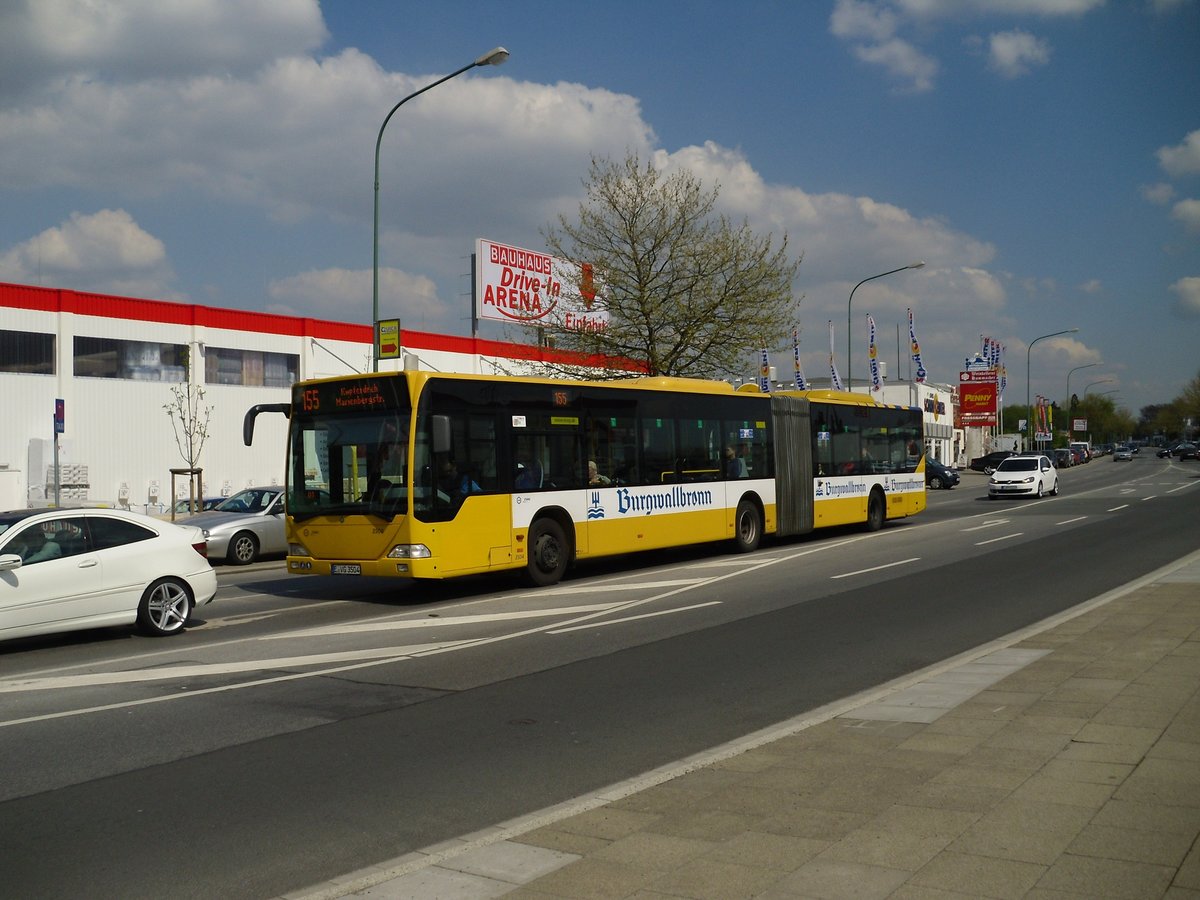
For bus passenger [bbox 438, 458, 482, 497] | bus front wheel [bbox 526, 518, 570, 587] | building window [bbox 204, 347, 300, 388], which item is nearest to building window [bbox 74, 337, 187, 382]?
building window [bbox 204, 347, 300, 388]

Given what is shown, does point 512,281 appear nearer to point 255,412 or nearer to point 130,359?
point 130,359

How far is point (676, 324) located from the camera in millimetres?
34281

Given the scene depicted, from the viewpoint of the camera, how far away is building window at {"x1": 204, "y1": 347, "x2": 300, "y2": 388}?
128ft

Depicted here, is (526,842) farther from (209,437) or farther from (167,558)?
(209,437)

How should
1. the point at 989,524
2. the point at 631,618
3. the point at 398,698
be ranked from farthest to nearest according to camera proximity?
the point at 989,524 → the point at 631,618 → the point at 398,698

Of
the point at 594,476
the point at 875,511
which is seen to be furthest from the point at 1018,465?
the point at 594,476

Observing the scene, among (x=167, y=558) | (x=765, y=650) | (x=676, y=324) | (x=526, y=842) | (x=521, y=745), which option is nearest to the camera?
(x=526, y=842)

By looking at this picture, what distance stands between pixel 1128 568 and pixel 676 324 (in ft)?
61.3

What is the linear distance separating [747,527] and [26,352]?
24.1 metres

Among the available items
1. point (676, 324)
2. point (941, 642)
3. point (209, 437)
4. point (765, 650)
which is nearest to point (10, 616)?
point (765, 650)

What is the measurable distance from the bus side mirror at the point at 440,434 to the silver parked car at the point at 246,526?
7620 millimetres

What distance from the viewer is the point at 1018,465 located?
4112 cm

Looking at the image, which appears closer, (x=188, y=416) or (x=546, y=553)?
(x=546, y=553)

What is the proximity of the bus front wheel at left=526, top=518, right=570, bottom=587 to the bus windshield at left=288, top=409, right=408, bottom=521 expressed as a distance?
260 cm
